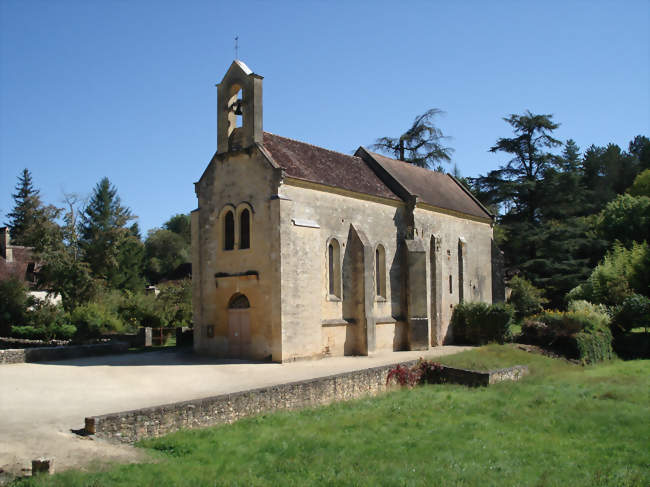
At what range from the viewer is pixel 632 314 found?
2762 cm

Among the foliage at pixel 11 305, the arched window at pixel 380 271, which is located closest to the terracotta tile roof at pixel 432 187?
the arched window at pixel 380 271

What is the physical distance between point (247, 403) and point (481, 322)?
59.0 ft

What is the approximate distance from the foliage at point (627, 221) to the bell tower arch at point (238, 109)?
3097cm

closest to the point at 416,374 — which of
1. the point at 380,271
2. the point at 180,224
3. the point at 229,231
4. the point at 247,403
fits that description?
the point at 380,271

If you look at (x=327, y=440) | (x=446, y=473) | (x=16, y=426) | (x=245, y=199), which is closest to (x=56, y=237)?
(x=245, y=199)

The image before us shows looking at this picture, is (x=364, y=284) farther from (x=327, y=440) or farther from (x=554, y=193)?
(x=554, y=193)

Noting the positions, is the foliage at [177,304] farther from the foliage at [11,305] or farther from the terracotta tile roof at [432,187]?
the terracotta tile roof at [432,187]

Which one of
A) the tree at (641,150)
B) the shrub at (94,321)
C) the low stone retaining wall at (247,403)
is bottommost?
the low stone retaining wall at (247,403)

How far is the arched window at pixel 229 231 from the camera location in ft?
76.7

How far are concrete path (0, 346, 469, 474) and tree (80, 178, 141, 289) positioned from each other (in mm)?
18321

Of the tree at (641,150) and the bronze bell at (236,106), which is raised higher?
the tree at (641,150)

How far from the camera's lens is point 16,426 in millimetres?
11539

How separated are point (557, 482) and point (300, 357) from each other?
13060 millimetres

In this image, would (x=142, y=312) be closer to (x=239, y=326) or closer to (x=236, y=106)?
(x=239, y=326)
